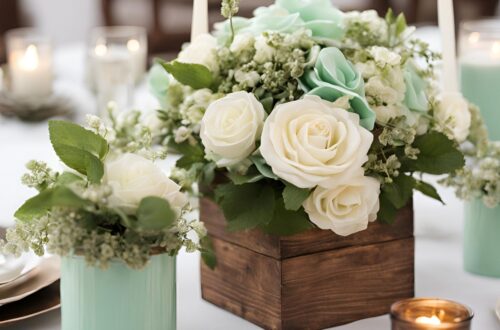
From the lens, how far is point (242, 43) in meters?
1.20

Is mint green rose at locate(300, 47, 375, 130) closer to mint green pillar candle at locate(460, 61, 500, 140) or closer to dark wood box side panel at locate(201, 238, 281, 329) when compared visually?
dark wood box side panel at locate(201, 238, 281, 329)

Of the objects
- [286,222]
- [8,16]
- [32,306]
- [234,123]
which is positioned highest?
[234,123]

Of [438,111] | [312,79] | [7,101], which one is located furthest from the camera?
[7,101]

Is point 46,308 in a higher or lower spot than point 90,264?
lower

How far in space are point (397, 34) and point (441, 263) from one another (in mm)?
320

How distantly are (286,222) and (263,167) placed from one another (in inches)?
2.8

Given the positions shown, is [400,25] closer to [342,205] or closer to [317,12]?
[317,12]

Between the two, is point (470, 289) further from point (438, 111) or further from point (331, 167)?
point (331, 167)

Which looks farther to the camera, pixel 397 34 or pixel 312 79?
pixel 397 34

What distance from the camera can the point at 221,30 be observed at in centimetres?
131

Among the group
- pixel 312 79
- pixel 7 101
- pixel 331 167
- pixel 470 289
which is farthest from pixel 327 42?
pixel 7 101

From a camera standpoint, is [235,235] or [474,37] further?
[474,37]

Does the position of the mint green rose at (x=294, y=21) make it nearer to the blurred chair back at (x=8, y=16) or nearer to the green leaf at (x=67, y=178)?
the green leaf at (x=67, y=178)

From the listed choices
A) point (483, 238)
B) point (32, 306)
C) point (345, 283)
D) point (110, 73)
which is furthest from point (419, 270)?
point (110, 73)
